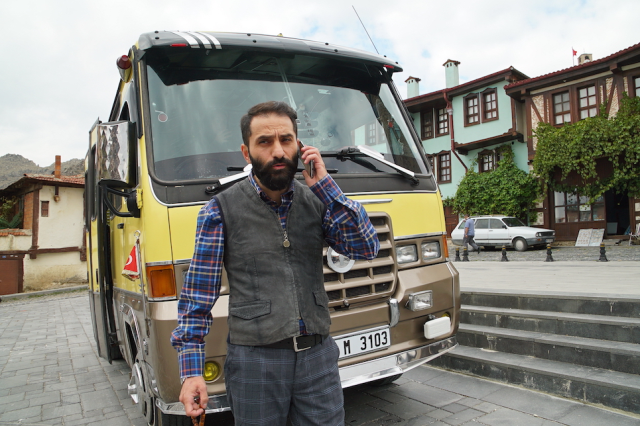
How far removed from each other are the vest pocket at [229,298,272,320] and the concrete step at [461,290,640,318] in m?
4.18

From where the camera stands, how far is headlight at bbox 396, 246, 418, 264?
3.63m

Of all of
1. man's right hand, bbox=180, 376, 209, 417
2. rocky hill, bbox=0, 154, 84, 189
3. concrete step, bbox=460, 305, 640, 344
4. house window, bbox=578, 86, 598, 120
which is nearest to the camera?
man's right hand, bbox=180, 376, 209, 417

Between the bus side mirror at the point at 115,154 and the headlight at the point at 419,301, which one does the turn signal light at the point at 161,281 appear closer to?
the bus side mirror at the point at 115,154

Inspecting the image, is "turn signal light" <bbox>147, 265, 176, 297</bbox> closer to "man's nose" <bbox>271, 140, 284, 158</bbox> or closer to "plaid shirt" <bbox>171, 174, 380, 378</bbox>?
"plaid shirt" <bbox>171, 174, 380, 378</bbox>

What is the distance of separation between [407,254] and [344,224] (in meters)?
1.64

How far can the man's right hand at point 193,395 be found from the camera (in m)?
1.91

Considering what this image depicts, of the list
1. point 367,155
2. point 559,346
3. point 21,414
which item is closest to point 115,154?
point 367,155

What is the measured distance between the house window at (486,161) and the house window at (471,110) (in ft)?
6.21

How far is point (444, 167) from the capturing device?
29500 mm

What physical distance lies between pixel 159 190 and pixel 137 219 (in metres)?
0.40

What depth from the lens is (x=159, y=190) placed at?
3.02 metres

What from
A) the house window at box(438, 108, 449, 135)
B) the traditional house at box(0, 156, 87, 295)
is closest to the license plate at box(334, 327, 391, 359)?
the traditional house at box(0, 156, 87, 295)

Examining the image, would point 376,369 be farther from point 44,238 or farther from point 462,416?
point 44,238

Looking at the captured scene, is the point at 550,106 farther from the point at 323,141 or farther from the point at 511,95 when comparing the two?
the point at 323,141
